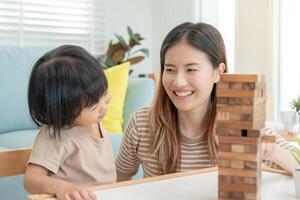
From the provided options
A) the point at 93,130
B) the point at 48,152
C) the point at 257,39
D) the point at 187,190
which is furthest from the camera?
the point at 257,39

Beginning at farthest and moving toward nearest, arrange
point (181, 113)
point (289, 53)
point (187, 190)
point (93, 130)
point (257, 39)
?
point (257, 39) → point (289, 53) → point (181, 113) → point (93, 130) → point (187, 190)

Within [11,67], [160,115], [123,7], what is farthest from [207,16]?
[160,115]

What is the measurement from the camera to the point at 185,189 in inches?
33.4

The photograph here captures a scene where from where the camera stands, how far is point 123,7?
12.7 ft

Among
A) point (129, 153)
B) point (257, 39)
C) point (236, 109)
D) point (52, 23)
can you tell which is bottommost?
point (129, 153)

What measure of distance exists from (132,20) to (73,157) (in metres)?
3.03

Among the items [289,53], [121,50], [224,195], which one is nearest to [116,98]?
[121,50]

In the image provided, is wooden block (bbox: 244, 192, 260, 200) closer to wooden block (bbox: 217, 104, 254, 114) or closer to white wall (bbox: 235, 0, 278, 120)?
wooden block (bbox: 217, 104, 254, 114)

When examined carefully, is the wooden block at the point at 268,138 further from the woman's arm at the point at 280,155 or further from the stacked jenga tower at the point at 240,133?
the woman's arm at the point at 280,155

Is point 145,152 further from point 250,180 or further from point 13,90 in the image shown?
point 13,90

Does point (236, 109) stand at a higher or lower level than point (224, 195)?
higher

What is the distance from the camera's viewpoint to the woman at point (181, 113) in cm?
119

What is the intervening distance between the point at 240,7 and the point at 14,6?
63.8 inches

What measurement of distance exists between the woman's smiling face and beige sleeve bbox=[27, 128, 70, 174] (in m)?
0.33
